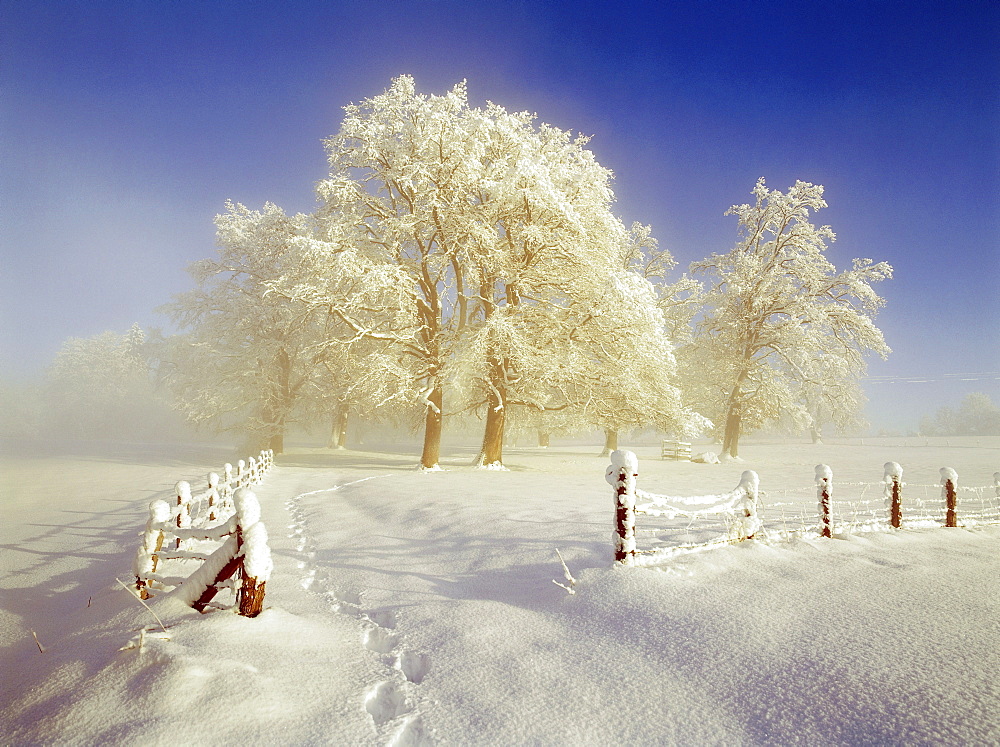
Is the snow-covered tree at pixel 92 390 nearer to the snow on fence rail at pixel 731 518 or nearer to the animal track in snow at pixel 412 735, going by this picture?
the snow on fence rail at pixel 731 518

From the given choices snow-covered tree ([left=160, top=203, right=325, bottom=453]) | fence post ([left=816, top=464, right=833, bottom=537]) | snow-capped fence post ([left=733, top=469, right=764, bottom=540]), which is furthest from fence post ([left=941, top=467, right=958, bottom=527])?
snow-covered tree ([left=160, top=203, right=325, bottom=453])

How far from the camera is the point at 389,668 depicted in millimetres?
3707

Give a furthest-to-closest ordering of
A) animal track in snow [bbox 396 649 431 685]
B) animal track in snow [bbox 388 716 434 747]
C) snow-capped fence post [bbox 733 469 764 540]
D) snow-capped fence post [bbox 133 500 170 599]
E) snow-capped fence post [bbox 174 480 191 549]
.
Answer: snow-capped fence post [bbox 733 469 764 540]
snow-capped fence post [bbox 174 480 191 549]
snow-capped fence post [bbox 133 500 170 599]
animal track in snow [bbox 396 649 431 685]
animal track in snow [bbox 388 716 434 747]

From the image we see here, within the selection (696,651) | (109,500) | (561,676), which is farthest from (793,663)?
(109,500)

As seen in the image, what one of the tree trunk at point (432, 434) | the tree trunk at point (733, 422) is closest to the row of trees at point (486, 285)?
the tree trunk at point (432, 434)

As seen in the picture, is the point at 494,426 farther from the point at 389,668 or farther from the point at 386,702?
the point at 386,702

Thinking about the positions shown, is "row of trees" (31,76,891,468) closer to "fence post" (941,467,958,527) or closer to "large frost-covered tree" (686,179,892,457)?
"large frost-covered tree" (686,179,892,457)

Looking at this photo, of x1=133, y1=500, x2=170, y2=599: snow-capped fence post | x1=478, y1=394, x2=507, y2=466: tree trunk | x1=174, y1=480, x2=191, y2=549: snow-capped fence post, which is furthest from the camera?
x1=478, y1=394, x2=507, y2=466: tree trunk

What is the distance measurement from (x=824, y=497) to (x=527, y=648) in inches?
207

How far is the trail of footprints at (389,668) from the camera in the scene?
295 centimetres

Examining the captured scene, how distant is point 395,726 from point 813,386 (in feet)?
89.0

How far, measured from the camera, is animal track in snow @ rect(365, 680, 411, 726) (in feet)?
10.2

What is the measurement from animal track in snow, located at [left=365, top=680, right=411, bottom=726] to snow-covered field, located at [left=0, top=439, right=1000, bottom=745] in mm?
14

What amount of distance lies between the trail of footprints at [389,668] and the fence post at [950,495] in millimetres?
9020
